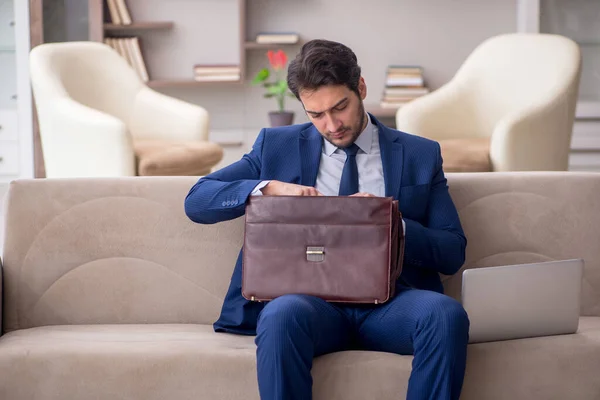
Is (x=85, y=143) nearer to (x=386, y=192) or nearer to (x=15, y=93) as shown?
(x=15, y=93)

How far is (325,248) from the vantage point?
6.22ft

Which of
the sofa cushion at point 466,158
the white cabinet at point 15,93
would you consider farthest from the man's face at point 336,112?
the white cabinet at point 15,93

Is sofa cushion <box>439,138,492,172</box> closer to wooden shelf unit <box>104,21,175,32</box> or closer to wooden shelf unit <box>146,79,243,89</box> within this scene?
wooden shelf unit <box>146,79,243,89</box>

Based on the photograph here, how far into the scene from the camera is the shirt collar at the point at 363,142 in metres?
2.15

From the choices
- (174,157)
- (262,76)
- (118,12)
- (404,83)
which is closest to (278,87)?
(262,76)

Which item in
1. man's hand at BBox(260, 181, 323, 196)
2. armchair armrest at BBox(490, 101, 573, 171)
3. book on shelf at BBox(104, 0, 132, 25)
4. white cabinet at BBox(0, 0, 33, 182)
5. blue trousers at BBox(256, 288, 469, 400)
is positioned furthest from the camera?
book on shelf at BBox(104, 0, 132, 25)

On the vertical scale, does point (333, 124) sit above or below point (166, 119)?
above

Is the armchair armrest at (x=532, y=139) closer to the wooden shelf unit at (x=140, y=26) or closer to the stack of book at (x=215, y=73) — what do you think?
the stack of book at (x=215, y=73)

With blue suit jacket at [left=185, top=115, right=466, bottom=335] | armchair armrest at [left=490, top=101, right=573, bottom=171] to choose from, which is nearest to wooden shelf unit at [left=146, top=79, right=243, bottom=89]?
armchair armrest at [left=490, top=101, right=573, bottom=171]

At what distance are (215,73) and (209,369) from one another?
4.15 meters

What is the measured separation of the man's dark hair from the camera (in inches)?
80.1

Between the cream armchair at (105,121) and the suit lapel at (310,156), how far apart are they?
1909mm

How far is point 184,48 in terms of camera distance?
19.6ft

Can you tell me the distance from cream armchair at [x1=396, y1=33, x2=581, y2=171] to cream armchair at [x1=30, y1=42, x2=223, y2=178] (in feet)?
3.48
